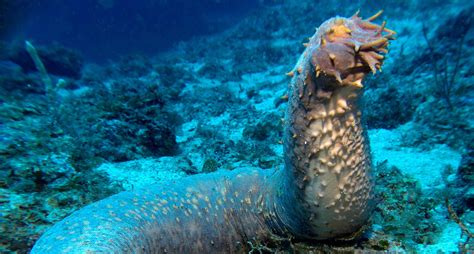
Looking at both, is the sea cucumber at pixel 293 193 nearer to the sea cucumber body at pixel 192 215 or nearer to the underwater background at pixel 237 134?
the sea cucumber body at pixel 192 215

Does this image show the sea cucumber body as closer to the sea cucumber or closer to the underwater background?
the sea cucumber

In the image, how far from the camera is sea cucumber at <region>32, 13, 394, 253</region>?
1.30 metres

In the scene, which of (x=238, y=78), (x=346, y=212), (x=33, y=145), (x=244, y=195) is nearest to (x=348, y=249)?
(x=346, y=212)

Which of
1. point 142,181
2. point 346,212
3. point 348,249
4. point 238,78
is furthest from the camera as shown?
point 238,78

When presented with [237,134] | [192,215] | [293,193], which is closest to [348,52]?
[293,193]

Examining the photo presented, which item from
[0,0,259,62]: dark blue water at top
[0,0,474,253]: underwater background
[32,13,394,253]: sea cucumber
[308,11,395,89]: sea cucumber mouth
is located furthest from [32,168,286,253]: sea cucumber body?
[0,0,259,62]: dark blue water at top

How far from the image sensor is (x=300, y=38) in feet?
47.7

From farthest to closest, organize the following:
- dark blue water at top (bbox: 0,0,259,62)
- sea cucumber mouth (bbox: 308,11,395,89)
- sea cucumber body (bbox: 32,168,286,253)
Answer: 1. dark blue water at top (bbox: 0,0,259,62)
2. sea cucumber body (bbox: 32,168,286,253)
3. sea cucumber mouth (bbox: 308,11,395,89)

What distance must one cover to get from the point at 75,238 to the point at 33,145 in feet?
6.72

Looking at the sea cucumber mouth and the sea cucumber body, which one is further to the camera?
the sea cucumber body

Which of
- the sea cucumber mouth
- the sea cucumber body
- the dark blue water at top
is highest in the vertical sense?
the dark blue water at top

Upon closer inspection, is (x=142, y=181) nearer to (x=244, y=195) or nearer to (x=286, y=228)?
(x=244, y=195)

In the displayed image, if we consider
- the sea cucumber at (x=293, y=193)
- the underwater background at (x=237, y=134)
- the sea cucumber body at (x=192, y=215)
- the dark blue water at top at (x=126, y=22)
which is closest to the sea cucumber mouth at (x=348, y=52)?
the sea cucumber at (x=293, y=193)

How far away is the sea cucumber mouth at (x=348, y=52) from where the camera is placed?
122cm
